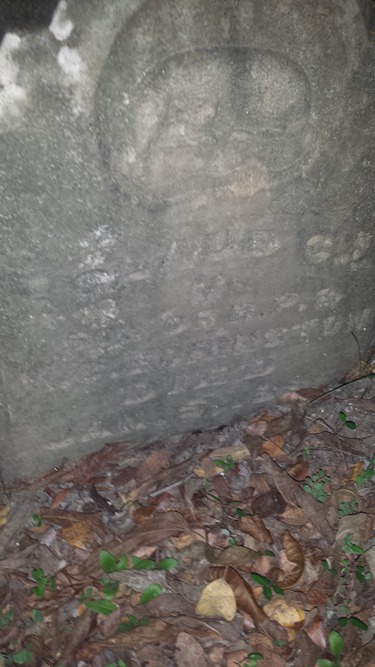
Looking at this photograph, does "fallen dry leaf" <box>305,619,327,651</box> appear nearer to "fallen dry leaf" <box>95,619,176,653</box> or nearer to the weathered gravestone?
"fallen dry leaf" <box>95,619,176,653</box>

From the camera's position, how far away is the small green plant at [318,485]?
196 cm

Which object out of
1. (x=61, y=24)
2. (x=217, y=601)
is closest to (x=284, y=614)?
(x=217, y=601)

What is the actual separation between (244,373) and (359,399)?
0.53 metres

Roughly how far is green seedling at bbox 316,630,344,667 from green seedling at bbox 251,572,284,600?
192 millimetres

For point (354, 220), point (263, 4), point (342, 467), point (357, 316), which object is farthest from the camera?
point (357, 316)

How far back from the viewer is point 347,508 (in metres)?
1.91

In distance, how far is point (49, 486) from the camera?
6.77 ft

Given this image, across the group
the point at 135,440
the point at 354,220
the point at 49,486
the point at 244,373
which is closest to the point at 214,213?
the point at 354,220

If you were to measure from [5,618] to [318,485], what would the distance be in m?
1.17

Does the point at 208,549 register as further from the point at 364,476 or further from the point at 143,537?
the point at 364,476

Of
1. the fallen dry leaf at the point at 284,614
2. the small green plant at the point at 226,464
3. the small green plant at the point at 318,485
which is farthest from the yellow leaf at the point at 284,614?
the small green plant at the point at 226,464

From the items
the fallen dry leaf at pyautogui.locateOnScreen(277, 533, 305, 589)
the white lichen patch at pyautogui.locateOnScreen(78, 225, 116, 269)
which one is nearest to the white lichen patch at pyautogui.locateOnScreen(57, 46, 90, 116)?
the white lichen patch at pyautogui.locateOnScreen(78, 225, 116, 269)

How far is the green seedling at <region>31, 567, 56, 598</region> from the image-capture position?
176 cm

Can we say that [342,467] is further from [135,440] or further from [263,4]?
[263,4]
